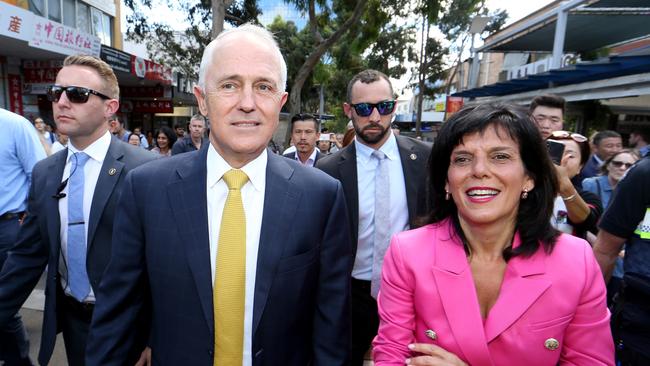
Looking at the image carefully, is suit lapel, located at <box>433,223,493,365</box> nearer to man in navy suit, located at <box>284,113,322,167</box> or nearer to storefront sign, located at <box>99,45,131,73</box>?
man in navy suit, located at <box>284,113,322,167</box>

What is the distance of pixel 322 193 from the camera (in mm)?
1608

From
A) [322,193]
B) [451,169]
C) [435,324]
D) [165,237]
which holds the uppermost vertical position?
[451,169]

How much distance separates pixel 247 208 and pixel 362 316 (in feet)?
5.11

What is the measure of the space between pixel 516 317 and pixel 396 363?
18.7 inches

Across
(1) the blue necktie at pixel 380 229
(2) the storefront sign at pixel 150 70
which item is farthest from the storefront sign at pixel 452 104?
(1) the blue necktie at pixel 380 229

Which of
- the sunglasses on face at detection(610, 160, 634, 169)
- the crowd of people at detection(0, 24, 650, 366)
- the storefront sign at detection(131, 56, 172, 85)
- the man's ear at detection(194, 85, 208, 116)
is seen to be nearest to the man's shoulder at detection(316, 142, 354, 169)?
the crowd of people at detection(0, 24, 650, 366)

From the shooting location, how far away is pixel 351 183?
277 centimetres

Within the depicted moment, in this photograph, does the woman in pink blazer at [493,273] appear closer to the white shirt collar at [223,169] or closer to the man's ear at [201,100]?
the white shirt collar at [223,169]

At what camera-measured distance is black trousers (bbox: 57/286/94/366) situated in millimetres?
2125

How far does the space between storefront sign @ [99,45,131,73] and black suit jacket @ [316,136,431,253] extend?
508 inches

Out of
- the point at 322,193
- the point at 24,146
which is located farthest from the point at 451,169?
Answer: the point at 24,146

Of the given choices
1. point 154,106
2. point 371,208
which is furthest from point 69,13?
point 371,208

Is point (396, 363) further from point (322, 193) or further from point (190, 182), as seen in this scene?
point (190, 182)

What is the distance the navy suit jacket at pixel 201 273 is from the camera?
1433 mm
